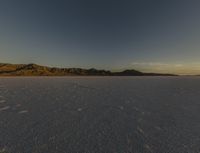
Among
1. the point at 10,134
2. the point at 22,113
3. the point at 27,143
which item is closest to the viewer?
the point at 27,143

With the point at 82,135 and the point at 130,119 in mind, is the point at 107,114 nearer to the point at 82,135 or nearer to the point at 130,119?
the point at 130,119

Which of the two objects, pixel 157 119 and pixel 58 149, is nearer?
pixel 58 149

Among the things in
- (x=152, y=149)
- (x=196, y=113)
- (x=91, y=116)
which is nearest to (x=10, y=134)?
(x=91, y=116)

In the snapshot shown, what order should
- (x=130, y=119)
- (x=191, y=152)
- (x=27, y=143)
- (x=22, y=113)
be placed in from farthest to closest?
(x=22, y=113) < (x=130, y=119) < (x=27, y=143) < (x=191, y=152)

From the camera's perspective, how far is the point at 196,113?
29.5ft

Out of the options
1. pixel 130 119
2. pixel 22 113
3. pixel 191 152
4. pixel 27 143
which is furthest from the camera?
pixel 22 113

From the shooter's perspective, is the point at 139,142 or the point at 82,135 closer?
the point at 139,142

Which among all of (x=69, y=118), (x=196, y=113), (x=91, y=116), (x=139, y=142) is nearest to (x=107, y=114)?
(x=91, y=116)

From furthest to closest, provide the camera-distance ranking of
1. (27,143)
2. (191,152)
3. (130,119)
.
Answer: (130,119)
(27,143)
(191,152)

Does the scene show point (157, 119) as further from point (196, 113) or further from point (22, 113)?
point (22, 113)

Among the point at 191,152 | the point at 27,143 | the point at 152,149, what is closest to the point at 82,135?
the point at 27,143

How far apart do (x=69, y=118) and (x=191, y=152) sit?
583 centimetres

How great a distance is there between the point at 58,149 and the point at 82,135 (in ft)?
4.32

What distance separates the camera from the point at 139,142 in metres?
5.39
